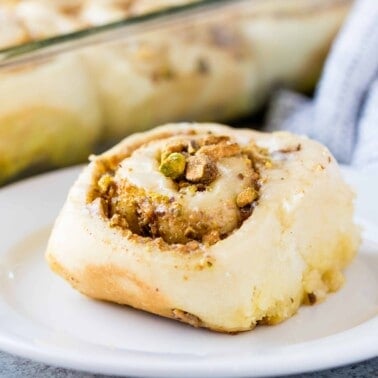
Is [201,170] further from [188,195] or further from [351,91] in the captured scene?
[351,91]

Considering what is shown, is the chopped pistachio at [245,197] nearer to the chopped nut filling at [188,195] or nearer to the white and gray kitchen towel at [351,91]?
the chopped nut filling at [188,195]

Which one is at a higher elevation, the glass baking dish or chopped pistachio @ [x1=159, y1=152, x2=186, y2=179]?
chopped pistachio @ [x1=159, y1=152, x2=186, y2=179]

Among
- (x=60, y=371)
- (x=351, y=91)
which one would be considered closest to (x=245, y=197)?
(x=60, y=371)

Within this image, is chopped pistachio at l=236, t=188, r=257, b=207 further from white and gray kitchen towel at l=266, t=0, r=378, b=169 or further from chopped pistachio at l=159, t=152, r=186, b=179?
white and gray kitchen towel at l=266, t=0, r=378, b=169

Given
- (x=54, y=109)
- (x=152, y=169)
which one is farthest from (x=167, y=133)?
(x=54, y=109)

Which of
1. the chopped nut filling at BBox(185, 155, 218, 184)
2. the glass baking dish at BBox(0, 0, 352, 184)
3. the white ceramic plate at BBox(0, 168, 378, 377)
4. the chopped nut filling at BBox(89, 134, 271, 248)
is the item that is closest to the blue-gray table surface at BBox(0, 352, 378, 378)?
the white ceramic plate at BBox(0, 168, 378, 377)

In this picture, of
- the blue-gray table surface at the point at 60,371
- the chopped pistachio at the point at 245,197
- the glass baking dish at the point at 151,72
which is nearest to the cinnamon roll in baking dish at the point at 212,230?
the chopped pistachio at the point at 245,197
